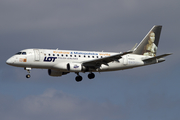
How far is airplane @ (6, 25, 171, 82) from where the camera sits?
60.2 meters

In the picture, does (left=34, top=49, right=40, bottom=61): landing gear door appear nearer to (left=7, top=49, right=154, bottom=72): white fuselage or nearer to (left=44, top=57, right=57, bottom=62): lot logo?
(left=7, top=49, right=154, bottom=72): white fuselage

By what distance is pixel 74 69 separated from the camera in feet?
202

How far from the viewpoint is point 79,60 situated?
6303 cm

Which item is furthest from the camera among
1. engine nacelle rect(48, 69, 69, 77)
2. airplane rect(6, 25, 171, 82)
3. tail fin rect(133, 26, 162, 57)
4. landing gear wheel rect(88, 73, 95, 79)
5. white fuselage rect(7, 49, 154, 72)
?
tail fin rect(133, 26, 162, 57)

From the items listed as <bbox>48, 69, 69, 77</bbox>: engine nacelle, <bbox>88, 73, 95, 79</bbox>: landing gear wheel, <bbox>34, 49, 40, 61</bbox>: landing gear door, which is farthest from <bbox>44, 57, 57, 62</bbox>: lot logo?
<bbox>88, 73, 95, 79</bbox>: landing gear wheel

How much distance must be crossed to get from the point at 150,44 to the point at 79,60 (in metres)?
15.3

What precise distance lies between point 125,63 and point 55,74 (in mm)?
12047

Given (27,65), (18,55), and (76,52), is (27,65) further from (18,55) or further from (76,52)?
(76,52)

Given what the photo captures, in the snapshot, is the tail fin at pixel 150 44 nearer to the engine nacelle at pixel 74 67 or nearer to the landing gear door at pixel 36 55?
the engine nacelle at pixel 74 67

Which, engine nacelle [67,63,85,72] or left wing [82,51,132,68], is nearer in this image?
left wing [82,51,132,68]

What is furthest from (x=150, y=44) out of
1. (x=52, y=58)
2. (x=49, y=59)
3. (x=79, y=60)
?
(x=49, y=59)

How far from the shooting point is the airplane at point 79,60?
6022 cm

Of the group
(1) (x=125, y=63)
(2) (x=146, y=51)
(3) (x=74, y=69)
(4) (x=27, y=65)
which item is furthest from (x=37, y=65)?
(2) (x=146, y=51)

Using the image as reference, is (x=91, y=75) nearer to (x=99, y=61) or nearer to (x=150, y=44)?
(x=99, y=61)
